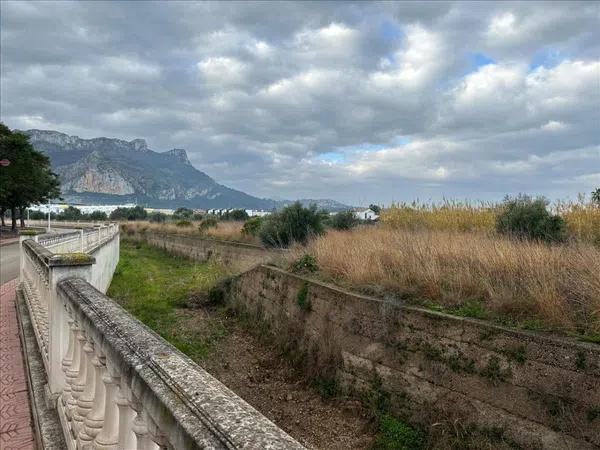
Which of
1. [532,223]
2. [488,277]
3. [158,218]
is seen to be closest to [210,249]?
[532,223]

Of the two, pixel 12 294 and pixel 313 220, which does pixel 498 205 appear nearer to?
pixel 313 220

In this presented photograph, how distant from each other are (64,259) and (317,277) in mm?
5876

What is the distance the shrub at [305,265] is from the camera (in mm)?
9587

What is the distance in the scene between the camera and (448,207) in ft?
41.8

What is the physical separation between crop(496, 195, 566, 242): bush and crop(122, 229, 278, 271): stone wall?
585 cm

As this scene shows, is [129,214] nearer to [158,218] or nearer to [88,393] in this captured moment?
[158,218]

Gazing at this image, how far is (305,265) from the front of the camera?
9758 millimetres

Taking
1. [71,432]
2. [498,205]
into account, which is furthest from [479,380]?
[498,205]

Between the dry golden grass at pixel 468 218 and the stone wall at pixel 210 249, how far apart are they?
398cm

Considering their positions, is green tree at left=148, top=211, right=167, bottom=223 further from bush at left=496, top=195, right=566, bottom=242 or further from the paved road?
bush at left=496, top=195, right=566, bottom=242

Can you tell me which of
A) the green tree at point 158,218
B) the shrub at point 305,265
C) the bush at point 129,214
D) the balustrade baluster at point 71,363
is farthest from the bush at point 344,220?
the bush at point 129,214

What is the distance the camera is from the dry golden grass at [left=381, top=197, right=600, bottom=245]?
9.03 m

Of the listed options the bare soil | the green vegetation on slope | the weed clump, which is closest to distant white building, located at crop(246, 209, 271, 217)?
the green vegetation on slope

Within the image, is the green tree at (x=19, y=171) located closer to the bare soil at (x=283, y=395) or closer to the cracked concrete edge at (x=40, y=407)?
the bare soil at (x=283, y=395)
